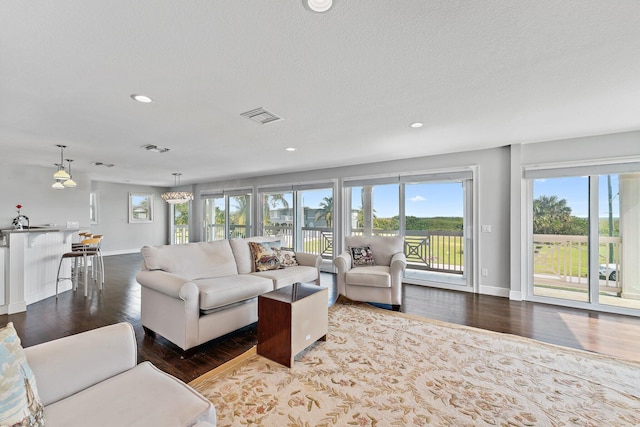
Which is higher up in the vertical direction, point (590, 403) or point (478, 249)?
point (478, 249)

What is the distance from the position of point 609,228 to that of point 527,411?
3.31 meters

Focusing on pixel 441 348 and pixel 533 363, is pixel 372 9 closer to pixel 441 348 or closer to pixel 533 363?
pixel 441 348

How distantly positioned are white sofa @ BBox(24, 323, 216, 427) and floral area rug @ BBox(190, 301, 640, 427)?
648 mm

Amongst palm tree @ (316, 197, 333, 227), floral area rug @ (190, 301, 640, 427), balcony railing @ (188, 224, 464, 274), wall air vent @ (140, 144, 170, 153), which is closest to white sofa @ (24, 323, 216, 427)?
floral area rug @ (190, 301, 640, 427)

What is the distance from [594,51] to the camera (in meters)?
1.75

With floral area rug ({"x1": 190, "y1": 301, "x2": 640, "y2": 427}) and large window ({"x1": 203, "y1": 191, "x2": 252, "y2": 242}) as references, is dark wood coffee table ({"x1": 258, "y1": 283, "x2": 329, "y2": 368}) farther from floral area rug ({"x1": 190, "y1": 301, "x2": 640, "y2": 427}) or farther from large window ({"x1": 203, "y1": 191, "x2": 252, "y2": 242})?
large window ({"x1": 203, "y1": 191, "x2": 252, "y2": 242})

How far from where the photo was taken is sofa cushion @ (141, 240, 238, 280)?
281 cm

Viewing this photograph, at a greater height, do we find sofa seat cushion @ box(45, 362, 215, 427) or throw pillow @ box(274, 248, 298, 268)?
throw pillow @ box(274, 248, 298, 268)

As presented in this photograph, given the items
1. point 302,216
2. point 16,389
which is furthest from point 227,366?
point 302,216

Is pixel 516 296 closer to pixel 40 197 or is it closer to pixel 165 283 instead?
pixel 165 283

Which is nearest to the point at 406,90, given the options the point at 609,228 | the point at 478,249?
the point at 478,249

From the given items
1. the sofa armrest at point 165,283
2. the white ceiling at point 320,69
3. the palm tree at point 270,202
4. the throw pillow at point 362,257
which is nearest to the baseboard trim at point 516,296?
the throw pillow at point 362,257

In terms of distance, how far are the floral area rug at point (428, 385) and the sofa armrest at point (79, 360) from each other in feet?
2.38

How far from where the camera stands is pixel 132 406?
3.52ft
